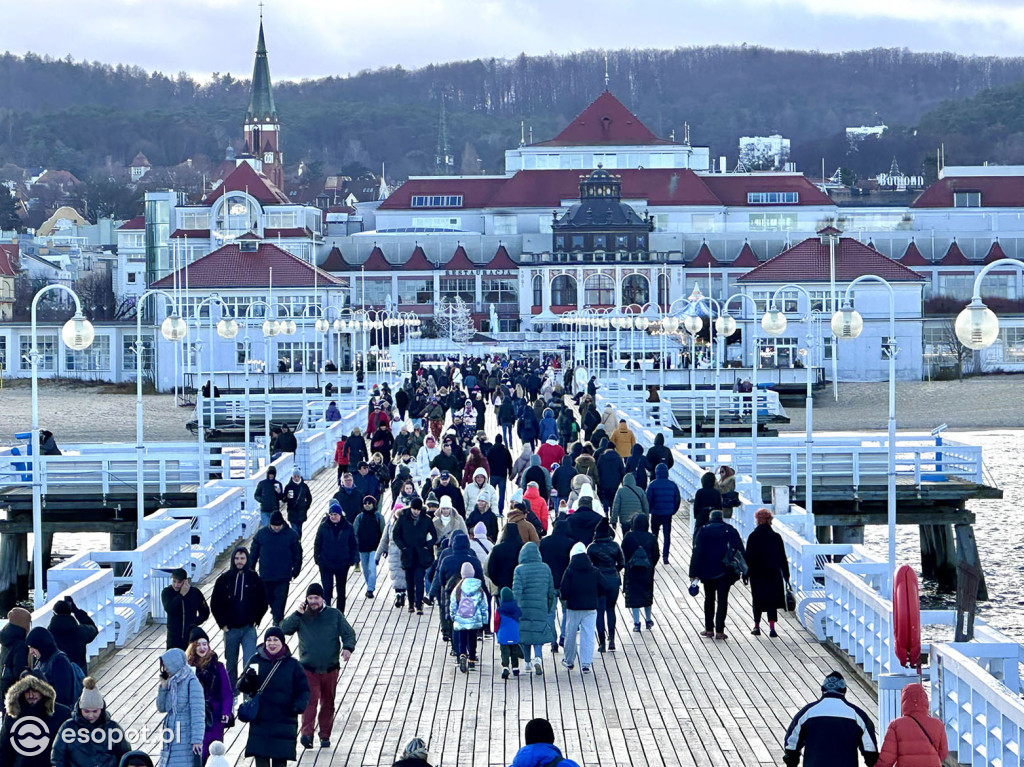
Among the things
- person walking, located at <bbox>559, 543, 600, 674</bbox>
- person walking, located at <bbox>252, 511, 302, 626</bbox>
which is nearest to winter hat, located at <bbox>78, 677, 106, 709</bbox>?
person walking, located at <bbox>252, 511, 302, 626</bbox>

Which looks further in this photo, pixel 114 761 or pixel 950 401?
pixel 950 401

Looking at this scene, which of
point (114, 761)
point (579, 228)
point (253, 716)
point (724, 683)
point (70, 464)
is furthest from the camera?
point (579, 228)

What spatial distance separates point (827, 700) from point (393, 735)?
3410 millimetres

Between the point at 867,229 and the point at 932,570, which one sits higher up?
the point at 867,229

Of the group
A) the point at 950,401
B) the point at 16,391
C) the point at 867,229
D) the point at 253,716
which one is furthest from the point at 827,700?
the point at 867,229

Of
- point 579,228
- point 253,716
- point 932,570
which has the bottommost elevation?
point 932,570

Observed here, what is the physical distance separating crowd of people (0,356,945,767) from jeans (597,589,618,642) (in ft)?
0.06

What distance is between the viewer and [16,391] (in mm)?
70375

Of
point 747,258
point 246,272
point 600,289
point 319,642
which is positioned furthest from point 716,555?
point 747,258

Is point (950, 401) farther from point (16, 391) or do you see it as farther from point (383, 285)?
point (383, 285)

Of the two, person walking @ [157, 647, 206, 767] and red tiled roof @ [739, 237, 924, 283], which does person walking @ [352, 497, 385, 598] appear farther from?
red tiled roof @ [739, 237, 924, 283]

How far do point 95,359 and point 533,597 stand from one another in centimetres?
6425

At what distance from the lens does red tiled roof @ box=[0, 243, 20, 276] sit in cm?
10738

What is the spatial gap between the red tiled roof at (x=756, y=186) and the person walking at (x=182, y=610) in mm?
91710
